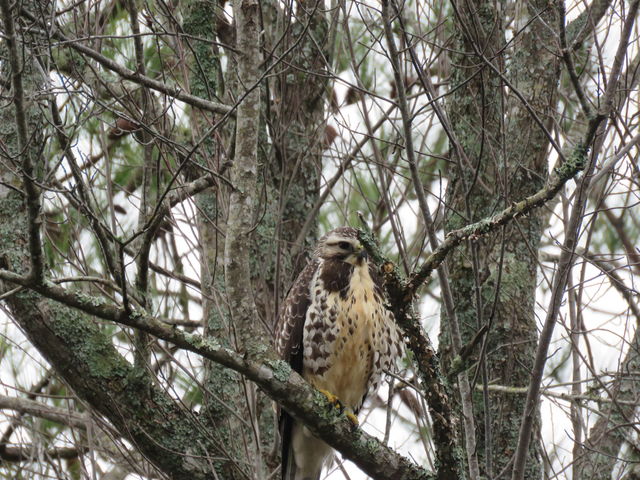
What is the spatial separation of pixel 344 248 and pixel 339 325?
462 millimetres

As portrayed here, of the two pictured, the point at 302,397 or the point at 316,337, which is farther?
the point at 316,337

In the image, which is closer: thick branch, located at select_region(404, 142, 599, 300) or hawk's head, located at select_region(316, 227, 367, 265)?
thick branch, located at select_region(404, 142, 599, 300)

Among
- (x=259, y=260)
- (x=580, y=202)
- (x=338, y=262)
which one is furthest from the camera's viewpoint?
(x=259, y=260)

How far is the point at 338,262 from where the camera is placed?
4.84 metres

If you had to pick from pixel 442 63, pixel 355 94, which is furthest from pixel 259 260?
pixel 442 63

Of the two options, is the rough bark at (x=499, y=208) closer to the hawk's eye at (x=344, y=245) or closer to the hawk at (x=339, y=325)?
the hawk at (x=339, y=325)

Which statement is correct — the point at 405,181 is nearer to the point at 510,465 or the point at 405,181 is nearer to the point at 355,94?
the point at 355,94

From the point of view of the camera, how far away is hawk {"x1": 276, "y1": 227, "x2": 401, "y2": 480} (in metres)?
4.72

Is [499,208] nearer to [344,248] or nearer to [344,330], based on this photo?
[344,248]

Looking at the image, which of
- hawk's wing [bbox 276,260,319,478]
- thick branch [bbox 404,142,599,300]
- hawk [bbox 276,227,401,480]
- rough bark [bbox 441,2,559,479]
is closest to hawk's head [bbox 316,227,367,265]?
hawk [bbox 276,227,401,480]

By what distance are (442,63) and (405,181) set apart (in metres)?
1.09

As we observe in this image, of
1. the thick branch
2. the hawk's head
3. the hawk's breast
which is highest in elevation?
the hawk's head

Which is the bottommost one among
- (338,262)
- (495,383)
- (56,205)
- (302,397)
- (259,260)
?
(302,397)

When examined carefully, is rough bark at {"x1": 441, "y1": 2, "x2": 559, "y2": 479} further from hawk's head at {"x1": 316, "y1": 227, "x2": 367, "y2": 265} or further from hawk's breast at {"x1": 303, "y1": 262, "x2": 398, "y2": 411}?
hawk's head at {"x1": 316, "y1": 227, "x2": 367, "y2": 265}
